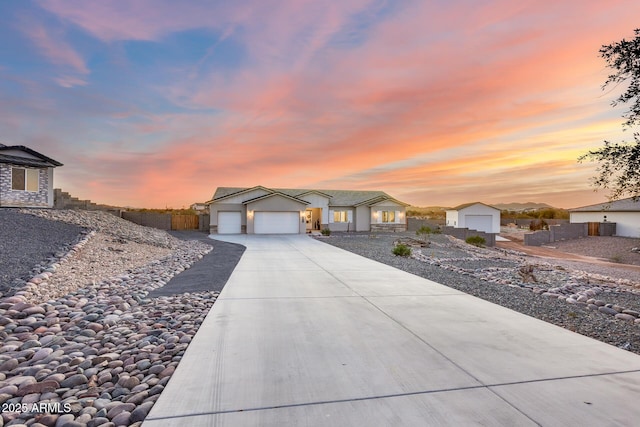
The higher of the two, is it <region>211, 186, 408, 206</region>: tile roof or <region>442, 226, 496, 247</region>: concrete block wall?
<region>211, 186, 408, 206</region>: tile roof

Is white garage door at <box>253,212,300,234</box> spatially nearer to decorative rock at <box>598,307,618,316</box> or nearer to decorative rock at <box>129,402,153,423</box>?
decorative rock at <box>598,307,618,316</box>

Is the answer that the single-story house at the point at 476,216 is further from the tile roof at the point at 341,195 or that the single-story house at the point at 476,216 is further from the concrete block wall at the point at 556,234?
the tile roof at the point at 341,195

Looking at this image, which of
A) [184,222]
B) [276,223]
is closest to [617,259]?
[276,223]

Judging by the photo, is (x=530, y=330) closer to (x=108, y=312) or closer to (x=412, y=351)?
(x=412, y=351)

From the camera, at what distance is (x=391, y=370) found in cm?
309

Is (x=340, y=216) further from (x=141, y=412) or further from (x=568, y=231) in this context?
(x=141, y=412)

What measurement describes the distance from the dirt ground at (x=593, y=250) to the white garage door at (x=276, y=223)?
17634mm

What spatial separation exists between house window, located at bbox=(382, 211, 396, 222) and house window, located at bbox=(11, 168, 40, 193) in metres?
26.9

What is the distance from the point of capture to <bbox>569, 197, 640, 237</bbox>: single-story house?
89.7 ft

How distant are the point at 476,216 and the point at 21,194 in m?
37.8

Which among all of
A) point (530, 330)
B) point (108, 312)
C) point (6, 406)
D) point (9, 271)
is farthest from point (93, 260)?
point (530, 330)

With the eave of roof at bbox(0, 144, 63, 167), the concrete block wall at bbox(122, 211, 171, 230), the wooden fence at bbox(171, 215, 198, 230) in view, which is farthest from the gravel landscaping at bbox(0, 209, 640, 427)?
the wooden fence at bbox(171, 215, 198, 230)

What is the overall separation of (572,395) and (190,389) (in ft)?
11.0

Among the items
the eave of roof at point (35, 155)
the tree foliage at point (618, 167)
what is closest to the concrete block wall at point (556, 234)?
the tree foliage at point (618, 167)
